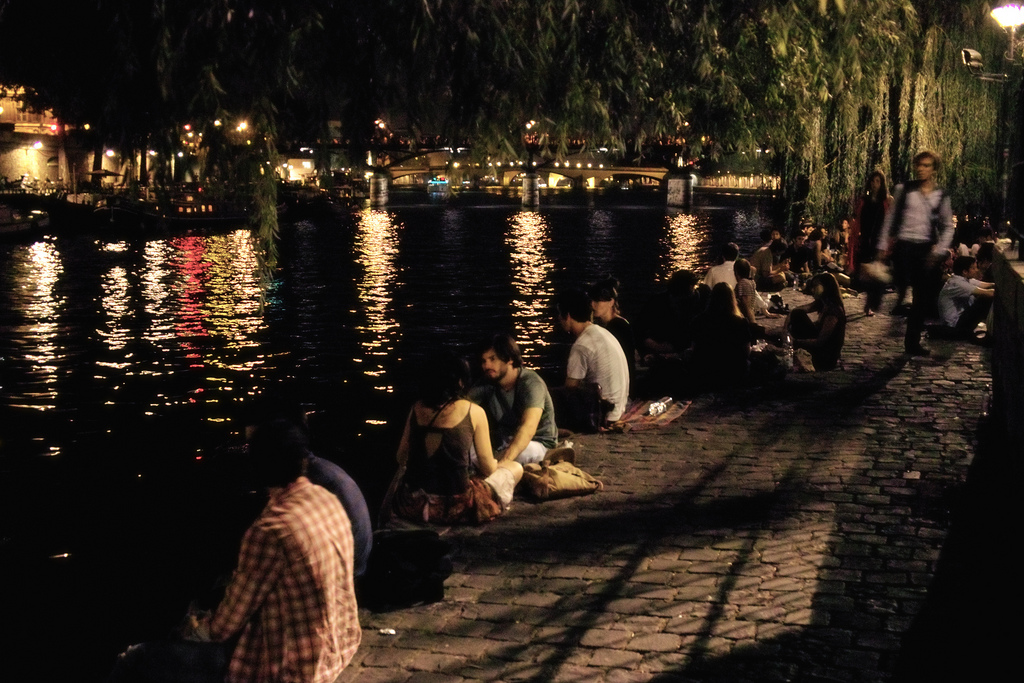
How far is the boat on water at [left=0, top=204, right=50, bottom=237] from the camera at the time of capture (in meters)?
46.1

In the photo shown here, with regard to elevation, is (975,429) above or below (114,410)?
above

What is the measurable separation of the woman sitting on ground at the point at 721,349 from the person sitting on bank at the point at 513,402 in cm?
368

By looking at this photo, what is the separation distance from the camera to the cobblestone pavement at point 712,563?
522cm

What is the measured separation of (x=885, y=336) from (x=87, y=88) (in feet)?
41.6

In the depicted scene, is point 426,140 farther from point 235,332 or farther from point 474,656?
point 235,332

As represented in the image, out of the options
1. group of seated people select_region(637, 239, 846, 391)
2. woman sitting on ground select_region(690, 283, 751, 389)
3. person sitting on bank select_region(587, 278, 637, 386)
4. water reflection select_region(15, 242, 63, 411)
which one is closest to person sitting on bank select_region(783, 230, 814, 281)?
group of seated people select_region(637, 239, 846, 391)

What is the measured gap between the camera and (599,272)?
124 feet

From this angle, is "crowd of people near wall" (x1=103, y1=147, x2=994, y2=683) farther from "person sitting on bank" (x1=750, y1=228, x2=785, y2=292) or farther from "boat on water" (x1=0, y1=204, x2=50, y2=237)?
"boat on water" (x1=0, y1=204, x2=50, y2=237)

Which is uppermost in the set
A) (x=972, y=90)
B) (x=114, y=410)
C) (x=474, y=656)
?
(x=972, y=90)

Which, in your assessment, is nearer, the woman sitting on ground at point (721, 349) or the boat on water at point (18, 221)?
the woman sitting on ground at point (721, 349)

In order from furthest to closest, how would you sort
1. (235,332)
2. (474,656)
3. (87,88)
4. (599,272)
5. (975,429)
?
(599,272), (235,332), (975,429), (474,656), (87,88)

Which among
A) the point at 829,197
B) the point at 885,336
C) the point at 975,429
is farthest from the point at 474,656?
the point at 829,197

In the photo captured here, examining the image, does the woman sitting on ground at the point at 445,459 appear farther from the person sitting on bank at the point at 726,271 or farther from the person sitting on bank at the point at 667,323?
the person sitting on bank at the point at 726,271

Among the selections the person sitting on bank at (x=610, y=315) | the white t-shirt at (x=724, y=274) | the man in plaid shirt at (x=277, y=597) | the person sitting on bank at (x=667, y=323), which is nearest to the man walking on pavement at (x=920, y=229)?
the person sitting on bank at (x=667, y=323)
